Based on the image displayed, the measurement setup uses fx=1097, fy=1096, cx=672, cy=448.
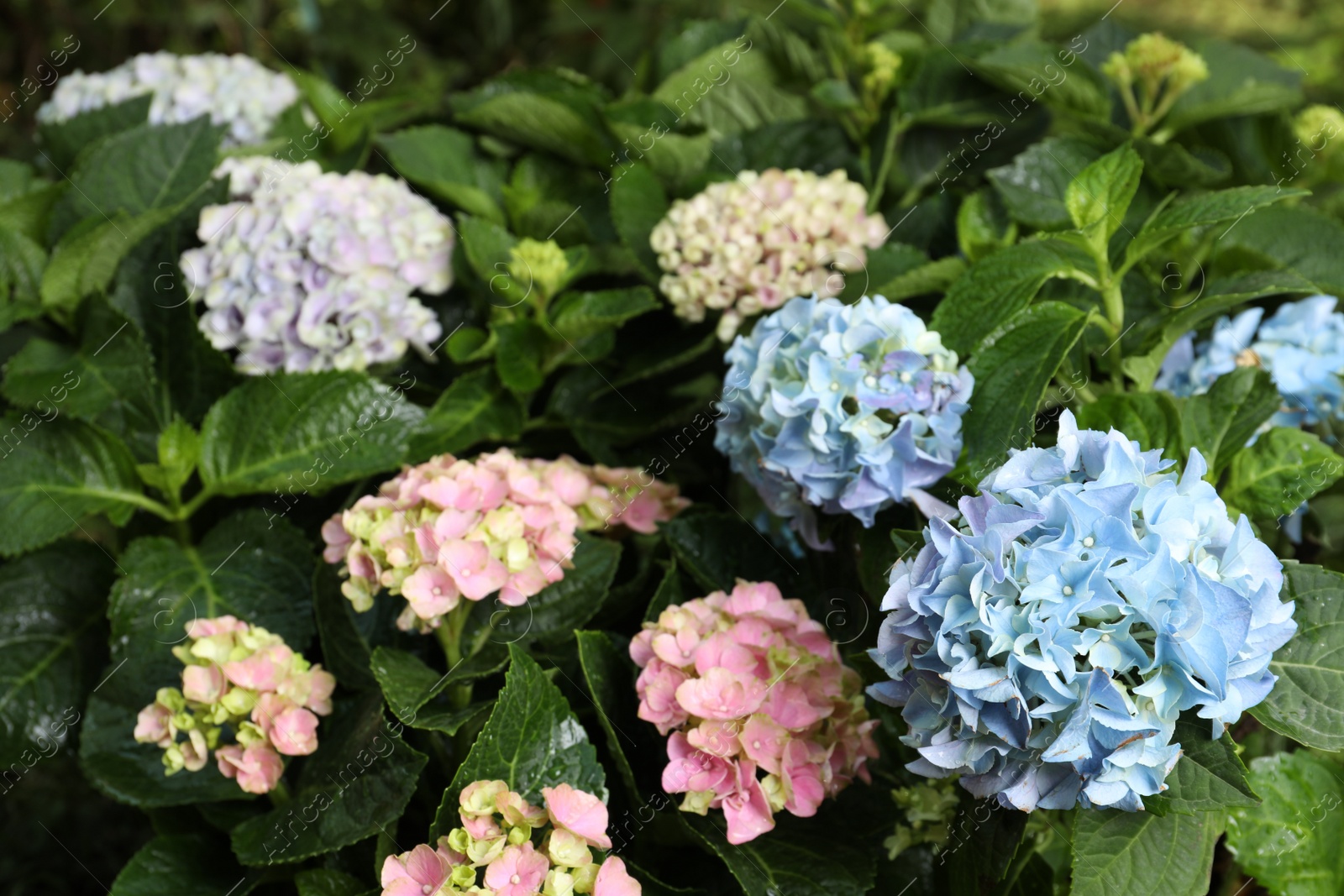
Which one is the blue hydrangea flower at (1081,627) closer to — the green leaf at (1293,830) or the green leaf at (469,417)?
the green leaf at (1293,830)

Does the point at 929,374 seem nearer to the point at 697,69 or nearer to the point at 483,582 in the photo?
the point at 483,582

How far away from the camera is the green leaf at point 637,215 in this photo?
112cm

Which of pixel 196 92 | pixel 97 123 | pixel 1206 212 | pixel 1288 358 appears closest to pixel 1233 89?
pixel 1288 358

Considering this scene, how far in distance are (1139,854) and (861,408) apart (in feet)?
1.14

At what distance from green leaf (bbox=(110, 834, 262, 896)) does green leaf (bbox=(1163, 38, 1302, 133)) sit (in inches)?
45.9

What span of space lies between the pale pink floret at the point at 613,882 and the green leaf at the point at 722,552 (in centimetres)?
29

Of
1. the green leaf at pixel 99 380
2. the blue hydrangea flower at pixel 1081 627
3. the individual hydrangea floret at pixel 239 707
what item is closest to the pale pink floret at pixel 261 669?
the individual hydrangea floret at pixel 239 707

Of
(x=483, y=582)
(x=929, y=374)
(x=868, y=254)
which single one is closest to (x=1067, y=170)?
(x=868, y=254)

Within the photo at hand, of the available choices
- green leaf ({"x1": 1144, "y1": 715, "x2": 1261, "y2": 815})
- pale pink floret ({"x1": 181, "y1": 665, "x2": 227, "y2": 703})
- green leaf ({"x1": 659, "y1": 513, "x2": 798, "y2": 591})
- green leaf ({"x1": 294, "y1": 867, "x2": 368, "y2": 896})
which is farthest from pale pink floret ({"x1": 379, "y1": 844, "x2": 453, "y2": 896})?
green leaf ({"x1": 1144, "y1": 715, "x2": 1261, "y2": 815})

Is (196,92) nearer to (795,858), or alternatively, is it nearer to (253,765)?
(253,765)

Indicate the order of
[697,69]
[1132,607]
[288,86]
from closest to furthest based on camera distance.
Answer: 1. [1132,607]
2. [697,69]
3. [288,86]

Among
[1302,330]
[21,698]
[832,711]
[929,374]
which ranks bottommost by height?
[1302,330]

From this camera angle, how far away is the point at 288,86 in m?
1.38

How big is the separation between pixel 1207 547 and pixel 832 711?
28cm
